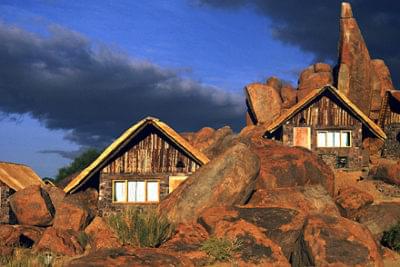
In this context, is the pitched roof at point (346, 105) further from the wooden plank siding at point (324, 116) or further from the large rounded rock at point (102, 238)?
the large rounded rock at point (102, 238)

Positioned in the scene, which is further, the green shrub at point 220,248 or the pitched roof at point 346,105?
the pitched roof at point 346,105

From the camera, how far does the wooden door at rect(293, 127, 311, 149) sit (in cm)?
3581

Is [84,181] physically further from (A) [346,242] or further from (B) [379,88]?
(B) [379,88]

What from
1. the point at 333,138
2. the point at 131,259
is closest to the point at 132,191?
the point at 131,259

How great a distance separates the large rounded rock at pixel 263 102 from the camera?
49469 mm

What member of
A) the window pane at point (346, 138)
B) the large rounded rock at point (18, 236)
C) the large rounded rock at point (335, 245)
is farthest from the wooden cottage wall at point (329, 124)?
the large rounded rock at point (335, 245)

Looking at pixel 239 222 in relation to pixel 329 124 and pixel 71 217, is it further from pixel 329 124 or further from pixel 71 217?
pixel 329 124

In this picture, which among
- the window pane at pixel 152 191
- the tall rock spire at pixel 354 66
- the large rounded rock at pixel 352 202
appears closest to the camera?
the large rounded rock at pixel 352 202

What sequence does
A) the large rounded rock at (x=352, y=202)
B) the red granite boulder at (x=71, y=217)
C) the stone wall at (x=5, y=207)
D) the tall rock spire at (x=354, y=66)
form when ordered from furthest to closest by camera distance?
the tall rock spire at (x=354, y=66) → the stone wall at (x=5, y=207) → the red granite boulder at (x=71, y=217) → the large rounded rock at (x=352, y=202)

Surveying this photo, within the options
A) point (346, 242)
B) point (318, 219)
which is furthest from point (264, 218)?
point (346, 242)

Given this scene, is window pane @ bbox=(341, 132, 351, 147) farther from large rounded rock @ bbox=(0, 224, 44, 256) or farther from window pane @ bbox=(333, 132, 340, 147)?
large rounded rock @ bbox=(0, 224, 44, 256)

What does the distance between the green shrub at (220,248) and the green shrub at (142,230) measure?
115 centimetres

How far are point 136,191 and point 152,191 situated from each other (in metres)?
0.72

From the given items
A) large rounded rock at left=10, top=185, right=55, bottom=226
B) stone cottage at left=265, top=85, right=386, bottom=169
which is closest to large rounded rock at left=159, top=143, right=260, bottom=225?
large rounded rock at left=10, top=185, right=55, bottom=226
